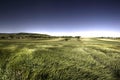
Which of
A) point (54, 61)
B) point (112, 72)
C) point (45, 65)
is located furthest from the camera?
point (54, 61)

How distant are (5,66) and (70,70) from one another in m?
13.1

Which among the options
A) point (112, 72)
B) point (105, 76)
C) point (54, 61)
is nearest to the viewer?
point (105, 76)

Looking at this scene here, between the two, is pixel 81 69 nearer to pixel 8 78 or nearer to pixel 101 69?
pixel 101 69

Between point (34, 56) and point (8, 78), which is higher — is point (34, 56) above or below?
above

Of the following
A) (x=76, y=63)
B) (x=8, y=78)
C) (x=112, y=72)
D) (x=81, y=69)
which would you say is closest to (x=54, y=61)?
(x=76, y=63)

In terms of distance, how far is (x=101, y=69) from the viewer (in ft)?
70.6

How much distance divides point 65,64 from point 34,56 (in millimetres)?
8322

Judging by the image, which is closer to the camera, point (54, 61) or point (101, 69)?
point (101, 69)

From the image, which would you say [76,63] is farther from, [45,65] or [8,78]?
[8,78]

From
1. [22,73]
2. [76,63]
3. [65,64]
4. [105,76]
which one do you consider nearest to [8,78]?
[22,73]

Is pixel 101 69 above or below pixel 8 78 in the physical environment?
above

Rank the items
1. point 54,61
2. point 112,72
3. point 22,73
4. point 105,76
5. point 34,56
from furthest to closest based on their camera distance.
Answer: point 34,56
point 54,61
point 22,73
point 112,72
point 105,76

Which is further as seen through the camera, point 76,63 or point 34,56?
point 34,56

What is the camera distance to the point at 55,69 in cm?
2200
